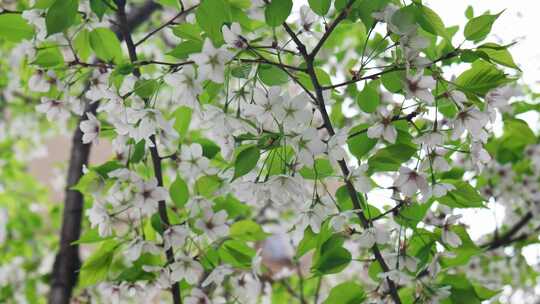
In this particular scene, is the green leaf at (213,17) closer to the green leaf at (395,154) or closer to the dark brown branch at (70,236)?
the green leaf at (395,154)

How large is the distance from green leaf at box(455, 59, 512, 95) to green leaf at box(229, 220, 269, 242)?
1.30 feet

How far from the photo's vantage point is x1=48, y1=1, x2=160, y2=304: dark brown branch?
1598mm

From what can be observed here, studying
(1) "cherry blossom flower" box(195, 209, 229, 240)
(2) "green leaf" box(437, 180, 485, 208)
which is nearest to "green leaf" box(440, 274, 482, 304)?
(2) "green leaf" box(437, 180, 485, 208)

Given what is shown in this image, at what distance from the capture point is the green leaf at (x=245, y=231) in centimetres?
100

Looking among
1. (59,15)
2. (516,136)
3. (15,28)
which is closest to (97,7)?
(59,15)

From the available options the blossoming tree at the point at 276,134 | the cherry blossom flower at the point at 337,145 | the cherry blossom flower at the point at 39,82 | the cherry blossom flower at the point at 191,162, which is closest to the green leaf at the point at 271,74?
the blossoming tree at the point at 276,134

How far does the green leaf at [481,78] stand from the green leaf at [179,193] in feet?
1.40

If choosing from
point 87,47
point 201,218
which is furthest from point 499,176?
point 87,47

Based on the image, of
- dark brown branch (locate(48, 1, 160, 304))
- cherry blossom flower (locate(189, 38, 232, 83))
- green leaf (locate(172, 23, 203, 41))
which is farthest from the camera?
dark brown branch (locate(48, 1, 160, 304))

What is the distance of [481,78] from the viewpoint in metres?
0.75

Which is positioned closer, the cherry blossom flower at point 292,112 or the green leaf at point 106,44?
the cherry blossom flower at point 292,112

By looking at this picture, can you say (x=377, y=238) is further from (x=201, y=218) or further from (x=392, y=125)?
(x=201, y=218)

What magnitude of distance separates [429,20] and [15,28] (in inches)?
23.7

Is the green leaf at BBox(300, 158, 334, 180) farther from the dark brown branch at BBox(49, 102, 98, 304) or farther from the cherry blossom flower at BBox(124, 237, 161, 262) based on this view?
the dark brown branch at BBox(49, 102, 98, 304)
